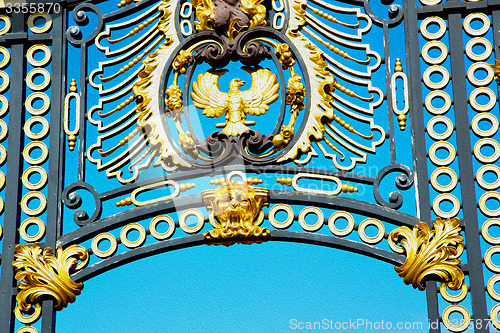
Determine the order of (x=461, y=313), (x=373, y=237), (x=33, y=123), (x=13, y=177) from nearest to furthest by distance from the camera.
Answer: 1. (x=461, y=313)
2. (x=373, y=237)
3. (x=13, y=177)
4. (x=33, y=123)

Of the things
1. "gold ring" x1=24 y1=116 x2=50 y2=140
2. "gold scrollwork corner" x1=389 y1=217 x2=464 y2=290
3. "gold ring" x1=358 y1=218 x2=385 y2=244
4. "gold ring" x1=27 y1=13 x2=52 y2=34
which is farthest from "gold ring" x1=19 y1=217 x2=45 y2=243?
"gold scrollwork corner" x1=389 y1=217 x2=464 y2=290

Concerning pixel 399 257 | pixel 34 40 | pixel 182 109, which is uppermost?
pixel 34 40

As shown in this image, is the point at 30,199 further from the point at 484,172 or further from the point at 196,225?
the point at 484,172

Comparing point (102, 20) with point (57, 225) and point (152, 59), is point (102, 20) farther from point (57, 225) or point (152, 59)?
point (57, 225)

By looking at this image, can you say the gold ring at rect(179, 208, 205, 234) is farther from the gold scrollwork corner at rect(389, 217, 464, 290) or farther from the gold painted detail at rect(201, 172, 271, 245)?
the gold scrollwork corner at rect(389, 217, 464, 290)

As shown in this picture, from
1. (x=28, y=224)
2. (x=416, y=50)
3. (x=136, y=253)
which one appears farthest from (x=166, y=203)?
(x=416, y=50)

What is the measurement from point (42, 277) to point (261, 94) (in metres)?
1.43

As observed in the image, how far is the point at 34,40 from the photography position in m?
6.27

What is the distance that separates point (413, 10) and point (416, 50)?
241 millimetres

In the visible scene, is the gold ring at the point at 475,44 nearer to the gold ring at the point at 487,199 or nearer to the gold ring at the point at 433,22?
the gold ring at the point at 433,22

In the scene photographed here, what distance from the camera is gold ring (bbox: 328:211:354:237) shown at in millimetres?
5676

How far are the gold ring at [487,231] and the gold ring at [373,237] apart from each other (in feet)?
1.57

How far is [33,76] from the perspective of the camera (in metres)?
6.22

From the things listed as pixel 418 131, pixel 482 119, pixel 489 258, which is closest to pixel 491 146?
pixel 482 119
